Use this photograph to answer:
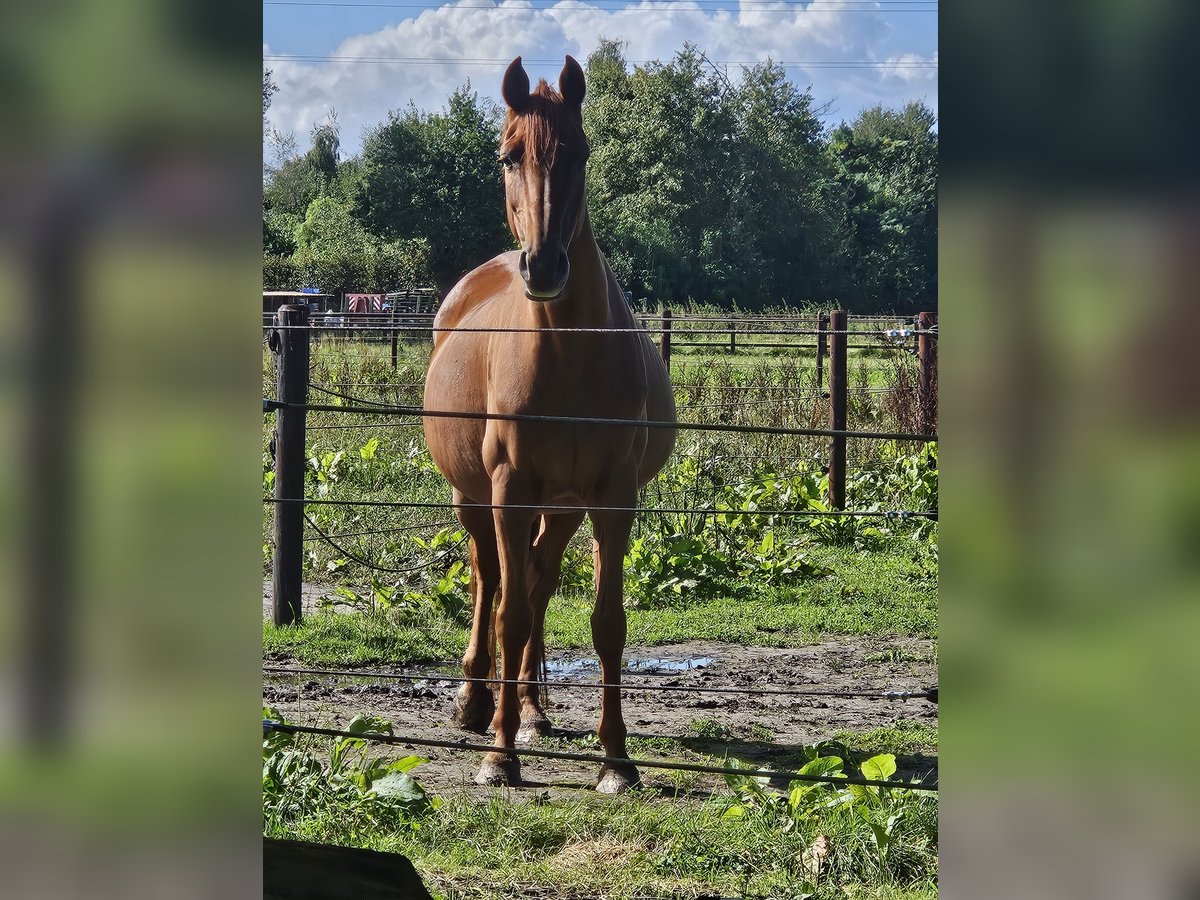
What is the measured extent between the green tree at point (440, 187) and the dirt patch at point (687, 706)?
27853 mm

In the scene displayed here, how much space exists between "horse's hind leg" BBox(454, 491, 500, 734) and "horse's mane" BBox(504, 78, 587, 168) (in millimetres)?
1470

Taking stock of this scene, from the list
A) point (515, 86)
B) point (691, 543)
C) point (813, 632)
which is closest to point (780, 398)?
point (691, 543)

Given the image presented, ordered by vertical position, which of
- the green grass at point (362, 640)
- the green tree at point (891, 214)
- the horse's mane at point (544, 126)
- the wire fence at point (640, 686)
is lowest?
the green grass at point (362, 640)

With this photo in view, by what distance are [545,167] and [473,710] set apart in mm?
2207

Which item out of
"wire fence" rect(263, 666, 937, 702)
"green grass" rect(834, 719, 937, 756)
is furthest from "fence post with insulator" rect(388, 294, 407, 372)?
"green grass" rect(834, 719, 937, 756)

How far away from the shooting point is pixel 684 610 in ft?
20.7

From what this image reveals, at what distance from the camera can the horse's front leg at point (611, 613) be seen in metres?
4.01

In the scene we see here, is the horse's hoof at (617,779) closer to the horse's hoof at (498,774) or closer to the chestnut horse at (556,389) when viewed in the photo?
the chestnut horse at (556,389)

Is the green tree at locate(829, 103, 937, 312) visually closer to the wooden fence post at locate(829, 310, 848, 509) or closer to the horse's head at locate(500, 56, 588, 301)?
the wooden fence post at locate(829, 310, 848, 509)

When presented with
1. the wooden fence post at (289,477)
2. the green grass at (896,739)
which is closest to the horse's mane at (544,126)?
the wooden fence post at (289,477)

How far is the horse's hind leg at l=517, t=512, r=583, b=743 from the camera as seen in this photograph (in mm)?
4590
